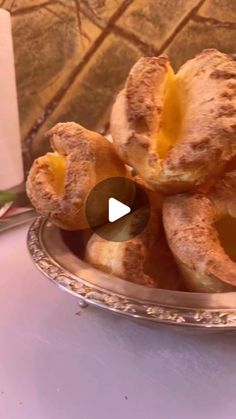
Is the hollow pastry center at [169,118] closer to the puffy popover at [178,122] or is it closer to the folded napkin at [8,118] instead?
the puffy popover at [178,122]

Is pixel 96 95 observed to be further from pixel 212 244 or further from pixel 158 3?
pixel 212 244

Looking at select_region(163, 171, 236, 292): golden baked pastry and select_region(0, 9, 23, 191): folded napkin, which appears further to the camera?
select_region(0, 9, 23, 191): folded napkin

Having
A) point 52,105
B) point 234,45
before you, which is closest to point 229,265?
point 52,105

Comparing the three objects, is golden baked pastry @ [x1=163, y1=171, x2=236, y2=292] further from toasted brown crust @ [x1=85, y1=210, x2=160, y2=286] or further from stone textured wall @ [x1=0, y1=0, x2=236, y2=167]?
stone textured wall @ [x1=0, y1=0, x2=236, y2=167]

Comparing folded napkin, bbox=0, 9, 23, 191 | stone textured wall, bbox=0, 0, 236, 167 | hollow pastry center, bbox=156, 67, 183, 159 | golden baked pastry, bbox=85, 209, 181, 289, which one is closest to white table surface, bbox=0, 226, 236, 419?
golden baked pastry, bbox=85, 209, 181, 289

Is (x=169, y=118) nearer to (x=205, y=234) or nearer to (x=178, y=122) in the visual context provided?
(x=178, y=122)
